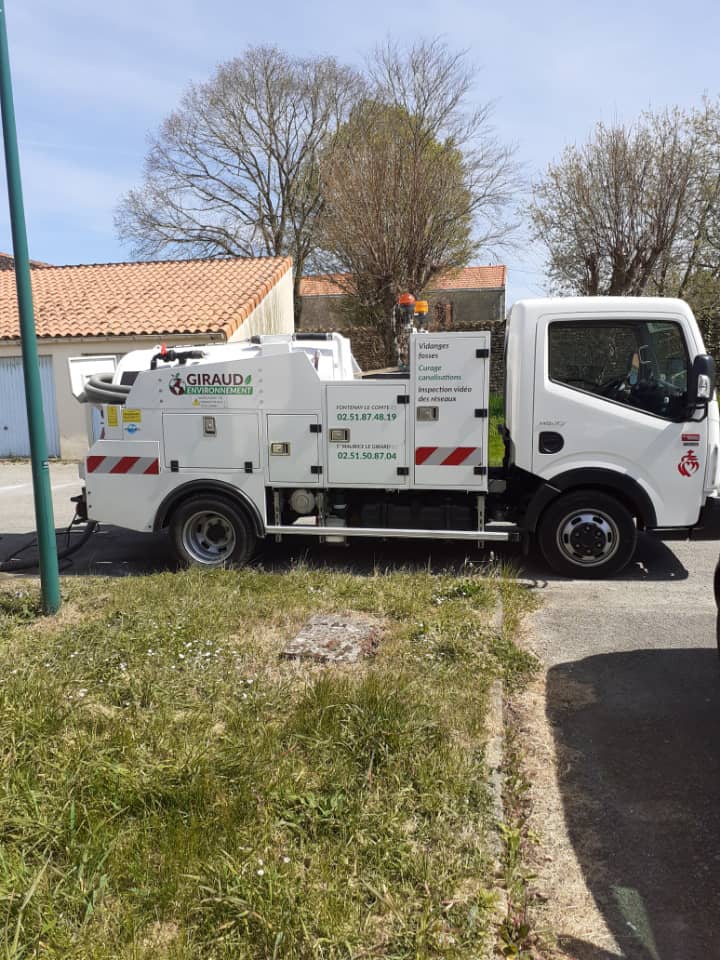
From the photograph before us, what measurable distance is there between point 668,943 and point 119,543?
7.34m

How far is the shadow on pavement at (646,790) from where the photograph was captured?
2.81 m

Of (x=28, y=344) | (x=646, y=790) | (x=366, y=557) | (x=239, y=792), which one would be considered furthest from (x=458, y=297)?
(x=239, y=792)

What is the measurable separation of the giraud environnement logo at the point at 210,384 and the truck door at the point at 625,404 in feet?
8.42

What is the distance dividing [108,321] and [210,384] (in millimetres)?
12157

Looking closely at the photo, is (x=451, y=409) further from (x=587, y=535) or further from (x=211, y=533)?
(x=211, y=533)

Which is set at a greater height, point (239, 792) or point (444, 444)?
point (444, 444)

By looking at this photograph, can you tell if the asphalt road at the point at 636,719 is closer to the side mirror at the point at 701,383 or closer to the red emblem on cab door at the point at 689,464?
the red emblem on cab door at the point at 689,464

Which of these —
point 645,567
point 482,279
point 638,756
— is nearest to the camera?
point 638,756

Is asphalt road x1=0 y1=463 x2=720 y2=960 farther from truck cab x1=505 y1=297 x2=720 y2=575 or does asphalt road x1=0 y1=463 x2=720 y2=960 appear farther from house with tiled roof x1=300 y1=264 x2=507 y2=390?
house with tiled roof x1=300 y1=264 x2=507 y2=390

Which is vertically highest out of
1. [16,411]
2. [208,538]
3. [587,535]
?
[16,411]

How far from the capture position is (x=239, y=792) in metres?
3.26

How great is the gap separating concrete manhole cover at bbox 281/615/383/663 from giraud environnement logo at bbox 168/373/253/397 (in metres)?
2.30

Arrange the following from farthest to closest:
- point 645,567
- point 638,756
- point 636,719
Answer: point 645,567
point 636,719
point 638,756

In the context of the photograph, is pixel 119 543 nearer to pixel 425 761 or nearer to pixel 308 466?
pixel 308 466
